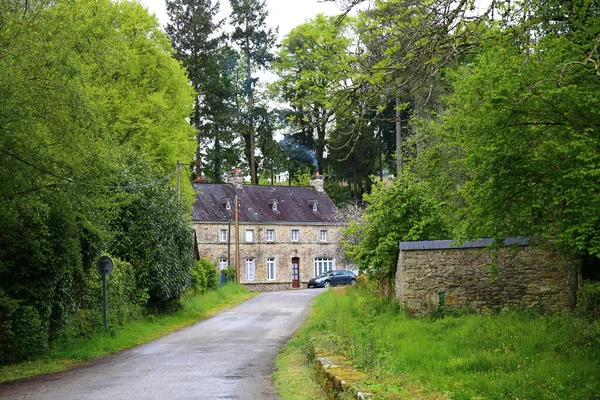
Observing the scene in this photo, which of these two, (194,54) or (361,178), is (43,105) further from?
(361,178)

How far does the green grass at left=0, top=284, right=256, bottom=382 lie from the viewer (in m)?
14.7

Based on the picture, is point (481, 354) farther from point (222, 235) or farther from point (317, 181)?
point (317, 181)

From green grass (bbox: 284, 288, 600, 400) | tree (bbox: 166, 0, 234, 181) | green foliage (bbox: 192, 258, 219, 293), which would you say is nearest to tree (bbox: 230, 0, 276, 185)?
tree (bbox: 166, 0, 234, 181)

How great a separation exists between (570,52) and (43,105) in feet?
32.1

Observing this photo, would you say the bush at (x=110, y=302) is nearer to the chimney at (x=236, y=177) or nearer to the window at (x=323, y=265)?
the chimney at (x=236, y=177)

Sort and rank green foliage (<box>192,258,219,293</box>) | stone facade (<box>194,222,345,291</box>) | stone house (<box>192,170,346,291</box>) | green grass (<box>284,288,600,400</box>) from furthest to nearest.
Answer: stone house (<box>192,170,346,291</box>) → stone facade (<box>194,222,345,291</box>) → green foliage (<box>192,258,219,293</box>) → green grass (<box>284,288,600,400</box>)

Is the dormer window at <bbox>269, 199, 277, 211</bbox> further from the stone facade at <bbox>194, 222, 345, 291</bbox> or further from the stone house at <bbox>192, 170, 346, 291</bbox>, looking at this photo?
the stone facade at <bbox>194, 222, 345, 291</bbox>

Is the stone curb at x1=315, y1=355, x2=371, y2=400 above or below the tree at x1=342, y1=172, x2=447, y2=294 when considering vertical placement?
below

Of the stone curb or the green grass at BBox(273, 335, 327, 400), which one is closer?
the stone curb

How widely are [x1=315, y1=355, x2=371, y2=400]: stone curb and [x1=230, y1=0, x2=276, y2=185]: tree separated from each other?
1954 inches

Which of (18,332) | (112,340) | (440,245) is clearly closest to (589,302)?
(440,245)

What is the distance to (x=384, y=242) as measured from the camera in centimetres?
2047

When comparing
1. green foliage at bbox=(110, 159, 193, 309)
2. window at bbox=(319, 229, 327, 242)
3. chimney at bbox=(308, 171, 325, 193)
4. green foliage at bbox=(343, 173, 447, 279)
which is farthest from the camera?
chimney at bbox=(308, 171, 325, 193)

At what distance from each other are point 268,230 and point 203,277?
837 inches
